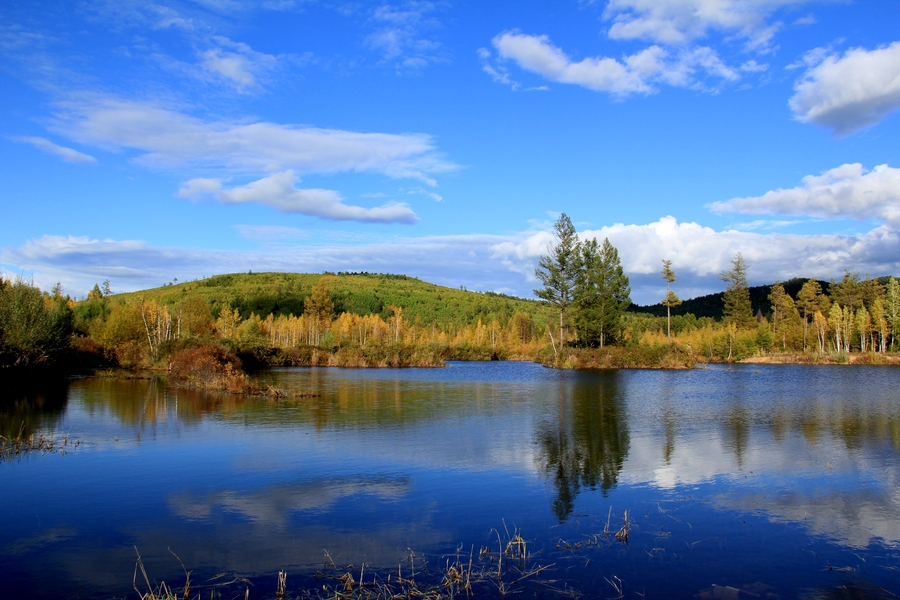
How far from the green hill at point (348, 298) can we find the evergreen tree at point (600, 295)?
214 feet

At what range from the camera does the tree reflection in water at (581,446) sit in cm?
1249

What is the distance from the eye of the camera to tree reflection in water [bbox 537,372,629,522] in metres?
12.5

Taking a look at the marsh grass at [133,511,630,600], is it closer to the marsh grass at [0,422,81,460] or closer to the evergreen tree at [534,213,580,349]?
the marsh grass at [0,422,81,460]

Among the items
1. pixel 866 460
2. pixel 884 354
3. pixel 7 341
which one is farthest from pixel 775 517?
pixel 884 354

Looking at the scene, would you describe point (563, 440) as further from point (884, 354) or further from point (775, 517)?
point (884, 354)

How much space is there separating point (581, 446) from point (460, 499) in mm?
6264

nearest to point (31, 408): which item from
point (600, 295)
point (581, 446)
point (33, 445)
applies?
point (33, 445)

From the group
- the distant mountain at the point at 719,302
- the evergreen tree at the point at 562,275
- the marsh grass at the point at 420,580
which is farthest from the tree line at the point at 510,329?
the distant mountain at the point at 719,302

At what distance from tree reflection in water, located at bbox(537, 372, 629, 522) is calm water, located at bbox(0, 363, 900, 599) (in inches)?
3.2

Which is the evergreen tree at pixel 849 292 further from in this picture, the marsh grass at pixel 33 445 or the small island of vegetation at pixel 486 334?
the marsh grass at pixel 33 445

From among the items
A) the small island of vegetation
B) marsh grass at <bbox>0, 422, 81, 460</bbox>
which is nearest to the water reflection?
marsh grass at <bbox>0, 422, 81, 460</bbox>

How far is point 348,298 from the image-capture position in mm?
160000

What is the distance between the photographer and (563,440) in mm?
17531

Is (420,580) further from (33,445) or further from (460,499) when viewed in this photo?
(33,445)
